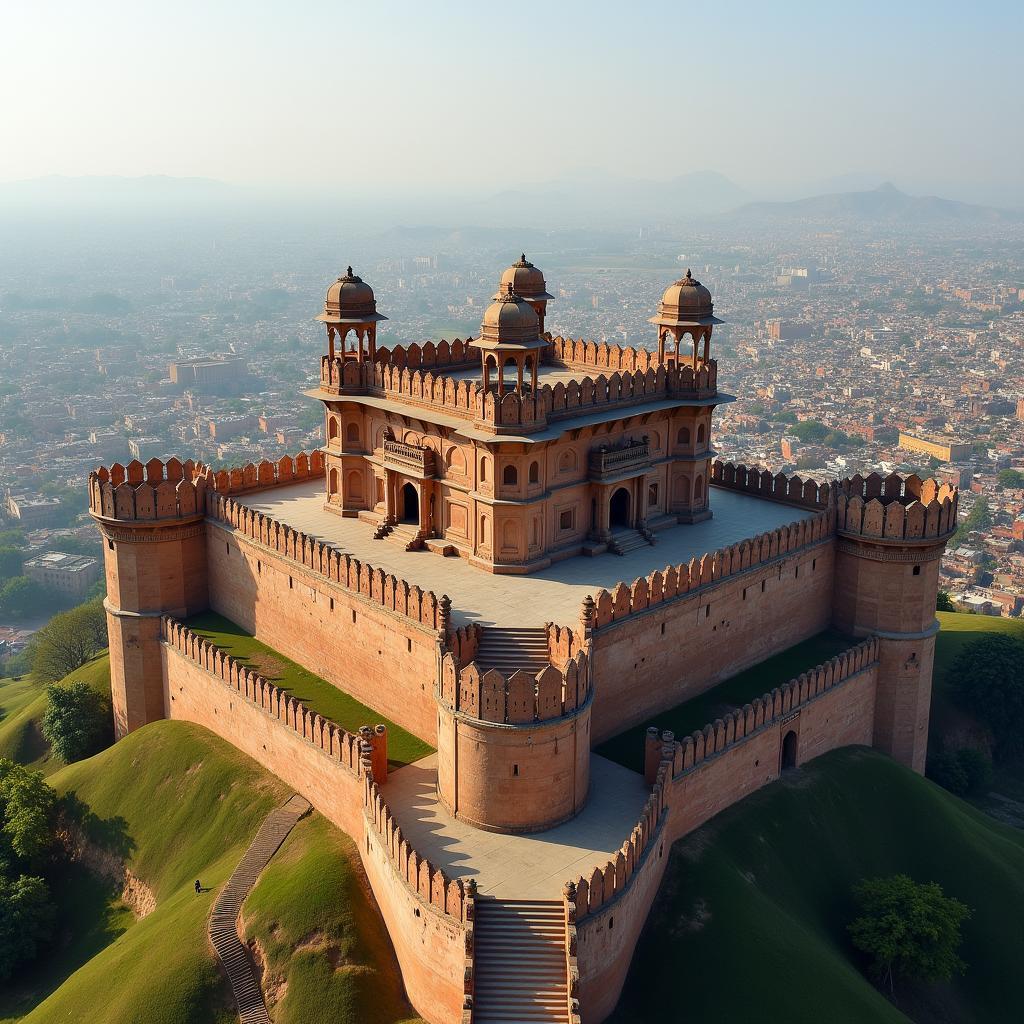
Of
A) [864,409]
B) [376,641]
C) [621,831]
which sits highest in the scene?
[376,641]

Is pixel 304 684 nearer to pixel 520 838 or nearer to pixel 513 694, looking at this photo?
pixel 520 838

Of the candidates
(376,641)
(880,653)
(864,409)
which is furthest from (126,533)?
(864,409)

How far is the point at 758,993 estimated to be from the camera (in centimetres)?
2811

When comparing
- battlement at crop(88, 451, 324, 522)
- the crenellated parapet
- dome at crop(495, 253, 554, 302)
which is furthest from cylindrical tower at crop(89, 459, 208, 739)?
the crenellated parapet

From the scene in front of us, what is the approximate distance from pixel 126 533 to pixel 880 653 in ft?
93.4

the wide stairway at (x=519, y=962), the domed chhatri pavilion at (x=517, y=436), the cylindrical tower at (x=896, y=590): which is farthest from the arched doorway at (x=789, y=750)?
the wide stairway at (x=519, y=962)

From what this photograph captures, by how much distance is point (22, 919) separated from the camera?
114ft

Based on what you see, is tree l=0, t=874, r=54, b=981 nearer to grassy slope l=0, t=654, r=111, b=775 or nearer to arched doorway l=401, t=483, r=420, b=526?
grassy slope l=0, t=654, r=111, b=775

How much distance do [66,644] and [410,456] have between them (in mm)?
32892

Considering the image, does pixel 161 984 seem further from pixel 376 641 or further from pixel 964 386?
pixel 964 386

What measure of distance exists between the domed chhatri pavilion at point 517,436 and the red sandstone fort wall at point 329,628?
160 inches

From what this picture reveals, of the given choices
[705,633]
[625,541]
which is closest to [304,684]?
[625,541]

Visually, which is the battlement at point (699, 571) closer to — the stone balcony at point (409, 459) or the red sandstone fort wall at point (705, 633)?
the red sandstone fort wall at point (705, 633)

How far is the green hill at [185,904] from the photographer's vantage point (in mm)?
28406
